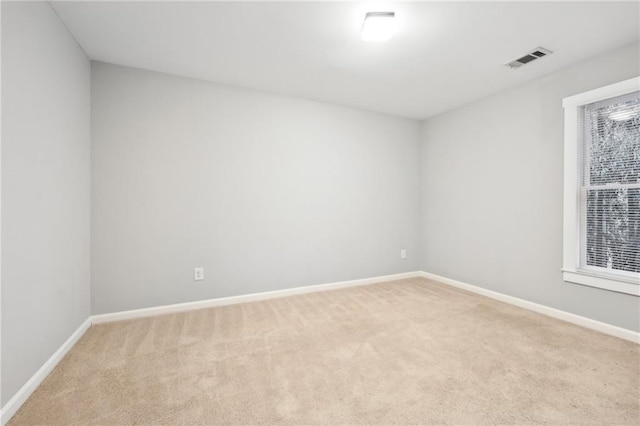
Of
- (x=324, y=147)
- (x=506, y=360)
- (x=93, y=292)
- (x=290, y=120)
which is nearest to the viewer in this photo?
(x=506, y=360)

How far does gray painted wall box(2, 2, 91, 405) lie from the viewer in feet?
→ 4.97

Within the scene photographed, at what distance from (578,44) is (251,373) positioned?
371 centimetres

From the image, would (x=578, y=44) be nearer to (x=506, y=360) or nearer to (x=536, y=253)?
(x=536, y=253)

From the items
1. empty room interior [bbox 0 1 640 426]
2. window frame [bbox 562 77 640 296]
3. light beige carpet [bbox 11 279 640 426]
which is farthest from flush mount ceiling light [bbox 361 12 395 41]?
light beige carpet [bbox 11 279 640 426]

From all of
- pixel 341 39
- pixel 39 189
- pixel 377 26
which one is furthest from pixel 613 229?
pixel 39 189

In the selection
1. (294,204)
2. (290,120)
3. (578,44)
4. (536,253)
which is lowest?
(536,253)

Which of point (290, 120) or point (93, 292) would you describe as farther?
point (290, 120)

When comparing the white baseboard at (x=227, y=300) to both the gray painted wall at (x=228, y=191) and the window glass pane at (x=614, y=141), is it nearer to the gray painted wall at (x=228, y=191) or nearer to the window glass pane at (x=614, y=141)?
the gray painted wall at (x=228, y=191)

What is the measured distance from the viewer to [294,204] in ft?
11.8

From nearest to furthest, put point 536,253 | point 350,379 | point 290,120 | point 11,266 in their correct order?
point 11,266 → point 350,379 → point 536,253 → point 290,120

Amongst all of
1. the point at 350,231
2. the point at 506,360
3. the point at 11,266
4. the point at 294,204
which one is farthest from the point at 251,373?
the point at 350,231

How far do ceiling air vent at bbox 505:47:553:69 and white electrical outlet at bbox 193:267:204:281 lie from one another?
12.5ft

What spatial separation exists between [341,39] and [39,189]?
245cm

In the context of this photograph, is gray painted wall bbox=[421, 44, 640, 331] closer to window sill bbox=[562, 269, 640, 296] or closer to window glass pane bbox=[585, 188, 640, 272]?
window sill bbox=[562, 269, 640, 296]
